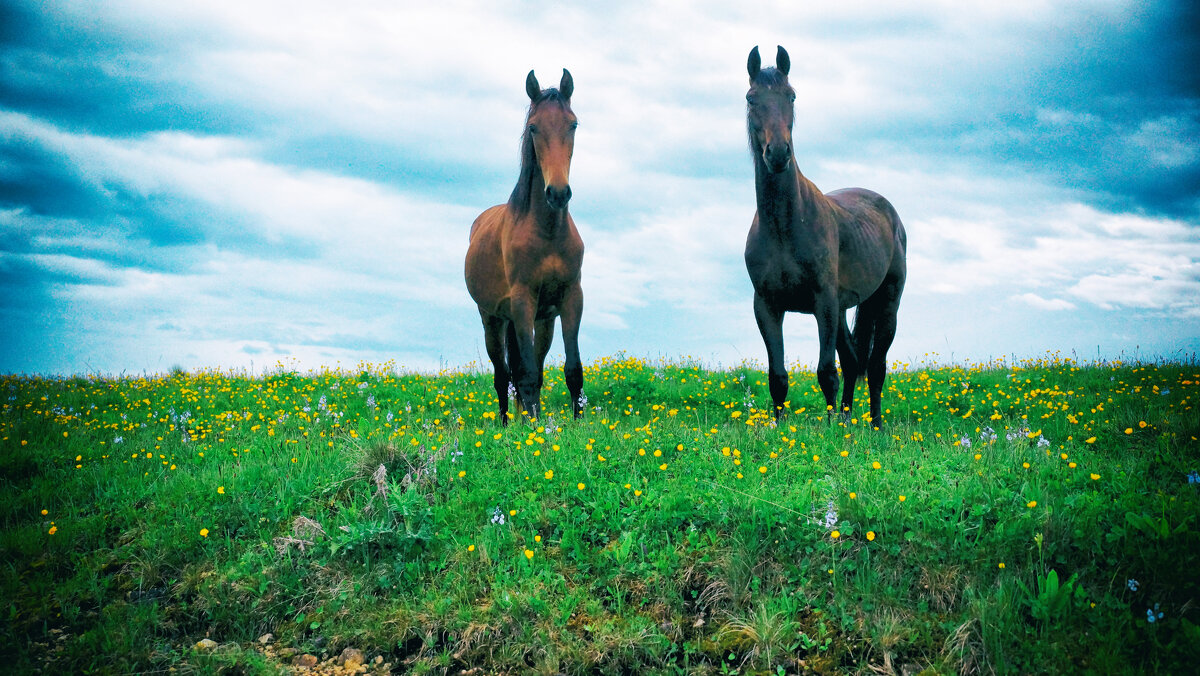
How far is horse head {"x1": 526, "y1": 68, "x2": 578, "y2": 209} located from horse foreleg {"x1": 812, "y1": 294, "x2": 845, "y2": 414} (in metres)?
3.35

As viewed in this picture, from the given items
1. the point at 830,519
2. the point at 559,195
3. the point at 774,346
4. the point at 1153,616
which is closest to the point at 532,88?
the point at 559,195

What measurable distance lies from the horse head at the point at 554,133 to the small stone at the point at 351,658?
5.13 m

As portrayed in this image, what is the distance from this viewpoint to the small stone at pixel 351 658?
5652 mm

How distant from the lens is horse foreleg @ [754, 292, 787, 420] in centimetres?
958

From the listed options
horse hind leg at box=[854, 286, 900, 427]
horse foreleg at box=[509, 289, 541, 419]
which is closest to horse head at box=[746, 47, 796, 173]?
horse foreleg at box=[509, 289, 541, 419]

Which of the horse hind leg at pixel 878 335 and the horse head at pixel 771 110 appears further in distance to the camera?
the horse hind leg at pixel 878 335

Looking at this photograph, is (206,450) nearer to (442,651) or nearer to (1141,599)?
(442,651)

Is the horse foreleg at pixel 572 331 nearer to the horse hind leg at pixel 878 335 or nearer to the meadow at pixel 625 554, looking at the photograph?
the meadow at pixel 625 554

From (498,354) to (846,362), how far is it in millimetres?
5015

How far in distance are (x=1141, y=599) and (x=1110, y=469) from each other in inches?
77.7

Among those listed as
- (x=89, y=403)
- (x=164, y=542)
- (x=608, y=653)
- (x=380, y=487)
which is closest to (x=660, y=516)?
(x=608, y=653)

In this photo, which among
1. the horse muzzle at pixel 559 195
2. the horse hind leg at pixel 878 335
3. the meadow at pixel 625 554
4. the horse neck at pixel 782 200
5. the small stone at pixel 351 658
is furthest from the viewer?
the horse hind leg at pixel 878 335

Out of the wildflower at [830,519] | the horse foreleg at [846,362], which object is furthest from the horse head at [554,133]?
the wildflower at [830,519]

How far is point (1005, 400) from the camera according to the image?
1238 cm
